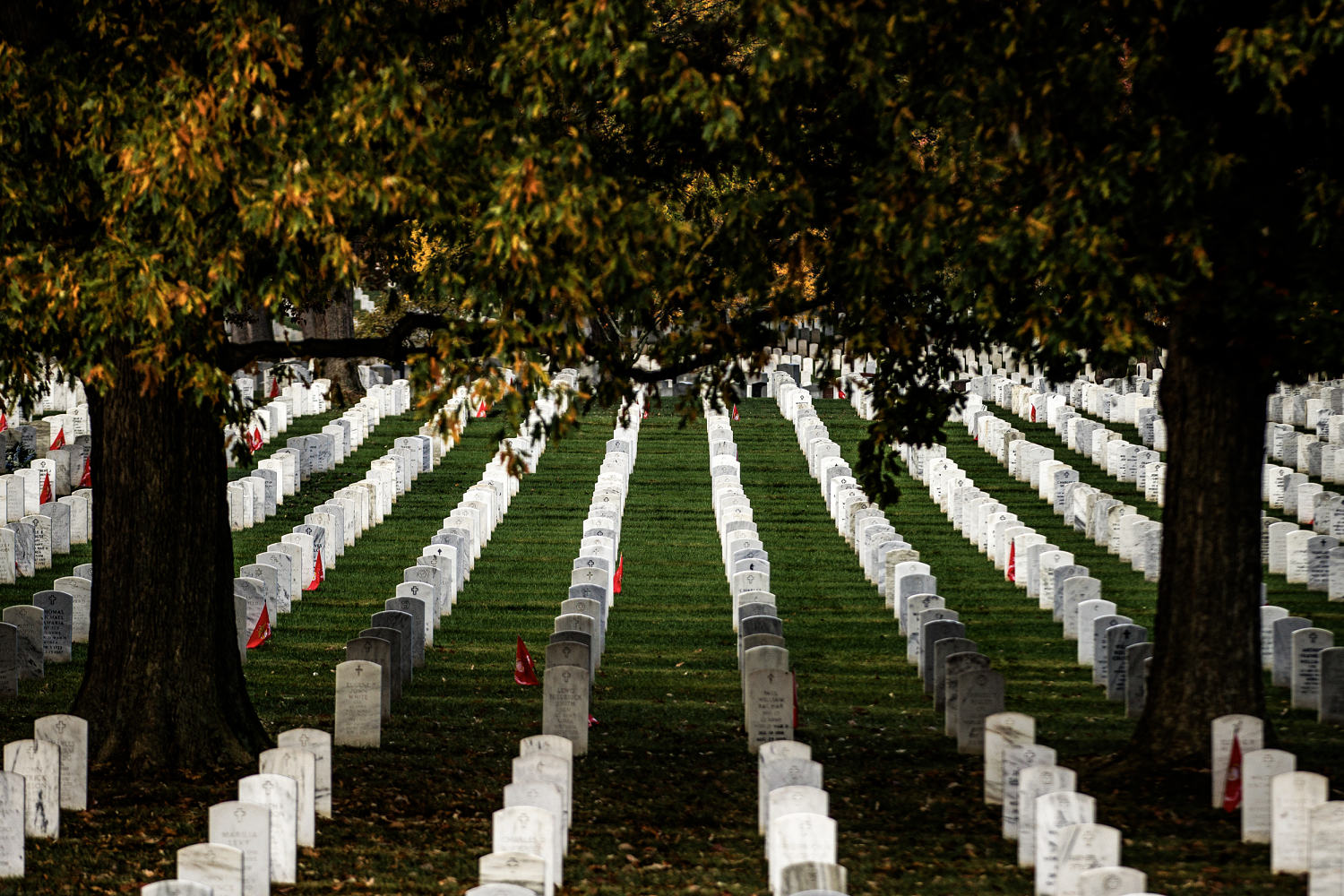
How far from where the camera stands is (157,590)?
460 inches

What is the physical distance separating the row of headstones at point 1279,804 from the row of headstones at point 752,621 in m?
3.47

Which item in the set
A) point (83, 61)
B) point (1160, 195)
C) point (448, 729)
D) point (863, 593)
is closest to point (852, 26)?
point (1160, 195)

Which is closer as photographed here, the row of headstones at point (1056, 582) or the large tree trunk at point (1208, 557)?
the large tree trunk at point (1208, 557)

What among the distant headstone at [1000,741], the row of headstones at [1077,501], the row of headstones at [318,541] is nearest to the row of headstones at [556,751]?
the row of headstones at [318,541]

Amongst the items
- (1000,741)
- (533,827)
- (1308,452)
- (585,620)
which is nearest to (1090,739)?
(1000,741)

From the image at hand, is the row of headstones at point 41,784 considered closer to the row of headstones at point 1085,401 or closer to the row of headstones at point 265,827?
the row of headstones at point 265,827

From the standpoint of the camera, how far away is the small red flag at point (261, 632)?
17.0m

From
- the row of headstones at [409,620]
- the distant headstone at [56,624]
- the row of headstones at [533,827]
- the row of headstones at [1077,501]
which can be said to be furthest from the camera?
the row of headstones at [1077,501]

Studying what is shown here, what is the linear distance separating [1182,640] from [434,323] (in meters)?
6.18

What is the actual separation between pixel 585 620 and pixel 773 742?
502 centimetres

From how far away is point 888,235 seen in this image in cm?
996

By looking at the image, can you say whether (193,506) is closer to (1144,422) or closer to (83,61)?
(83,61)

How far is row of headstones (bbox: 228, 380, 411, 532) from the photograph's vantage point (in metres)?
24.1

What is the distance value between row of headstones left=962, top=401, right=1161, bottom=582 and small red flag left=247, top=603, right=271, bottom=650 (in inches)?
379
